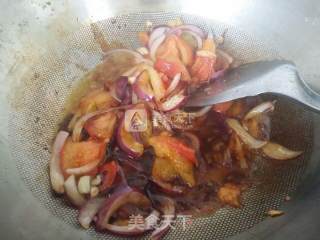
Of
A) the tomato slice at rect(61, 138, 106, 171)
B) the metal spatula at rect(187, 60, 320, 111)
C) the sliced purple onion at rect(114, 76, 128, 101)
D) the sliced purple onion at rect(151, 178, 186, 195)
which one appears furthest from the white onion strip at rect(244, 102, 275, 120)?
the tomato slice at rect(61, 138, 106, 171)

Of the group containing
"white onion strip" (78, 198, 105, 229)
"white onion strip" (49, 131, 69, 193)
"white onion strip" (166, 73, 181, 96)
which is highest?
"white onion strip" (166, 73, 181, 96)

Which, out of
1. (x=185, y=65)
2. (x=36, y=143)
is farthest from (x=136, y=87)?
(x=36, y=143)

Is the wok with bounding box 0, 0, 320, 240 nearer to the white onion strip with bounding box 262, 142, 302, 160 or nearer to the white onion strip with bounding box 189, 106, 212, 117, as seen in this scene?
the white onion strip with bounding box 262, 142, 302, 160

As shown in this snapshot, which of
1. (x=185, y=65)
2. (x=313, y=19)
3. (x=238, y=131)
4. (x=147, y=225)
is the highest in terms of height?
(x=313, y=19)

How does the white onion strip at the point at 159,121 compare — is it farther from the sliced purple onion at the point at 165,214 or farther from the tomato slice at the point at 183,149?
the sliced purple onion at the point at 165,214

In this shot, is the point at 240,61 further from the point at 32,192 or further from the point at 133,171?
the point at 32,192

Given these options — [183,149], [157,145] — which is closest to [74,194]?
[157,145]
